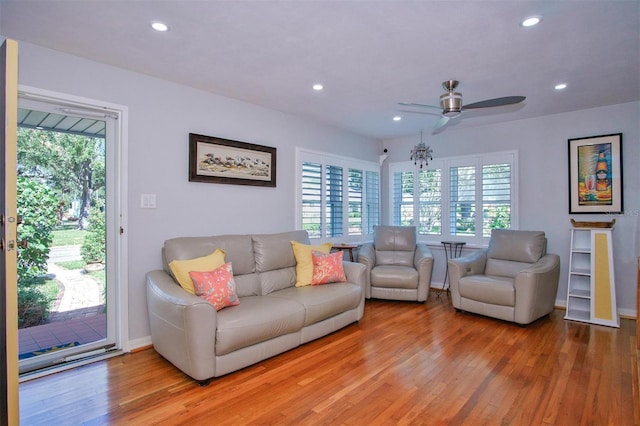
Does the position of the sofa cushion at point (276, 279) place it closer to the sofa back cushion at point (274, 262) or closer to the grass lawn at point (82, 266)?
the sofa back cushion at point (274, 262)

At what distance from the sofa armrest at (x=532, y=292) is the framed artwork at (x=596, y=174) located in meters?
1.08

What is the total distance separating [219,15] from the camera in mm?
2188

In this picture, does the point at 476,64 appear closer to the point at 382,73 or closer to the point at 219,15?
the point at 382,73

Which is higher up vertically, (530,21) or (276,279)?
(530,21)

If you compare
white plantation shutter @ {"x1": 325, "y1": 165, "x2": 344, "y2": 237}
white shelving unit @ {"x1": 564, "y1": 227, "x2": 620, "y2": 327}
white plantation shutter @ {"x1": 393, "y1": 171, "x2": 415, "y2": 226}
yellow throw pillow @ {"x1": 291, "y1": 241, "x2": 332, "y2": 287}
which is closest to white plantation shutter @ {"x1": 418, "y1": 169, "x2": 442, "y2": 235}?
white plantation shutter @ {"x1": 393, "y1": 171, "x2": 415, "y2": 226}

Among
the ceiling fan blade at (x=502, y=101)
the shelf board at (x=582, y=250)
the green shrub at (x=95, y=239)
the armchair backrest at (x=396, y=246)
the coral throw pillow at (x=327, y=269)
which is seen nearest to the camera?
the ceiling fan blade at (x=502, y=101)

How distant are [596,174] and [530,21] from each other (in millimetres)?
2881

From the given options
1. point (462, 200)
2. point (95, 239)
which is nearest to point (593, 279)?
point (462, 200)

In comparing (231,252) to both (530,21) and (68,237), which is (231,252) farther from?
(530,21)

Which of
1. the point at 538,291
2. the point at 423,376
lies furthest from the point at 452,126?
the point at 423,376

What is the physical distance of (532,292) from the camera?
3588 millimetres

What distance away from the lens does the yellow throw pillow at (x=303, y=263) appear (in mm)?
3723

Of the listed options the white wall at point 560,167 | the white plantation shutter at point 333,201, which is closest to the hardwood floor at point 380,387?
the white wall at point 560,167

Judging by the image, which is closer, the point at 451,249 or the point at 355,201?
the point at 451,249
